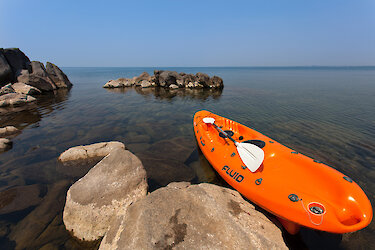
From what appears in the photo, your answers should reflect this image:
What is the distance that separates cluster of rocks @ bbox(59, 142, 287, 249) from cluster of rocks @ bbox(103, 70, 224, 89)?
33003mm

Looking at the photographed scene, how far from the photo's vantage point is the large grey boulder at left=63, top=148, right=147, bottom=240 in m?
4.34

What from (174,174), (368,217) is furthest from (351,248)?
(174,174)

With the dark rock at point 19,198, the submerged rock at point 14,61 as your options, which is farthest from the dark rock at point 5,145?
the submerged rock at point 14,61

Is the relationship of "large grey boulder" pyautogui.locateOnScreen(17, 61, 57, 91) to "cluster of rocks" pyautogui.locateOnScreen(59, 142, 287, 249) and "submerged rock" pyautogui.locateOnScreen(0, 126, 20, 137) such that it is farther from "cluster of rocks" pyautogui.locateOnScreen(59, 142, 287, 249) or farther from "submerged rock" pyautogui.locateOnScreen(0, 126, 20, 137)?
"cluster of rocks" pyautogui.locateOnScreen(59, 142, 287, 249)

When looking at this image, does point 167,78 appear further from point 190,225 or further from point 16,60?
point 190,225

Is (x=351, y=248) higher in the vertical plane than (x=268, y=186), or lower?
lower

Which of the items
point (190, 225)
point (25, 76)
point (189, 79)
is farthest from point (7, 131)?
point (189, 79)

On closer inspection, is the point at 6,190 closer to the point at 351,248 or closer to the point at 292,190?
the point at 292,190

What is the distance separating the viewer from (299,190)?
445cm

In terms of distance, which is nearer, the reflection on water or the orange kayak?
the orange kayak

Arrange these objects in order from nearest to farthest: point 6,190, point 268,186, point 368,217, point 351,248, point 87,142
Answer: point 368,217
point 351,248
point 268,186
point 6,190
point 87,142

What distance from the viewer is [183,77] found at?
39.1m

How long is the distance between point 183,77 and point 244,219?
38.1 m

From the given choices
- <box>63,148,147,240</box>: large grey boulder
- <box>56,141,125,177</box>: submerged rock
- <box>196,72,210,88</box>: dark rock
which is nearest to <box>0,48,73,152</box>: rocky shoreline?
<box>56,141,125,177</box>: submerged rock
